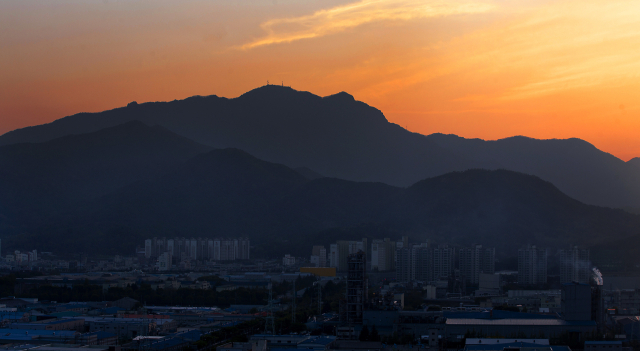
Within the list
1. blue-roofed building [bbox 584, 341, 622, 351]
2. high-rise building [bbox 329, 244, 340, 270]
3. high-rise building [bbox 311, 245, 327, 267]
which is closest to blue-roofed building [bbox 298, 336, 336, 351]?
blue-roofed building [bbox 584, 341, 622, 351]

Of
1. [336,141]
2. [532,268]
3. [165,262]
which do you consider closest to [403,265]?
[532,268]

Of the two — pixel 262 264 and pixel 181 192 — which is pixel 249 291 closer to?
pixel 262 264

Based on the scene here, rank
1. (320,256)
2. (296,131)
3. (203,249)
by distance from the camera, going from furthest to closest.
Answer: (296,131) → (203,249) → (320,256)

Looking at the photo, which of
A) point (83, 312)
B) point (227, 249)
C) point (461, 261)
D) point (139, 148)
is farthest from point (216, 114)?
point (83, 312)

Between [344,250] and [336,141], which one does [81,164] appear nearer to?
[336,141]

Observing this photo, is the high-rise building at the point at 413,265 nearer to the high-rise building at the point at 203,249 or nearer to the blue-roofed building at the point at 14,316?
the high-rise building at the point at 203,249

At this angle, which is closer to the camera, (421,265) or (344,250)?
(421,265)
